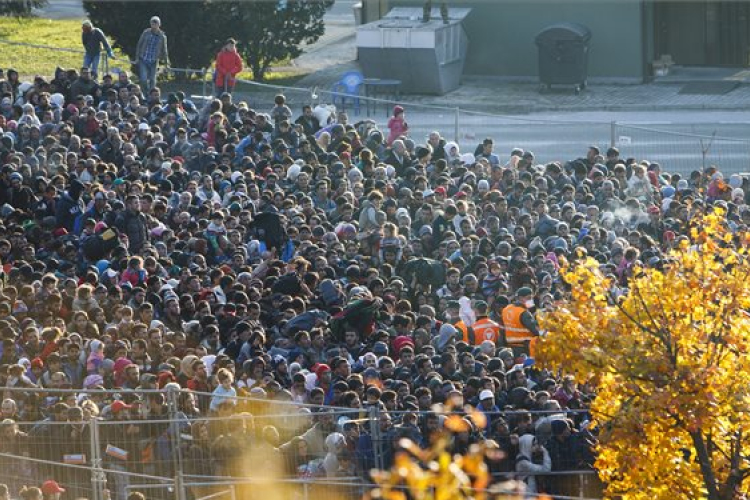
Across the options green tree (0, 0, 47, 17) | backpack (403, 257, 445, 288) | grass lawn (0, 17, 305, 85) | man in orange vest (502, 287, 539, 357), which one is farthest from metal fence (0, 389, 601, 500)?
green tree (0, 0, 47, 17)

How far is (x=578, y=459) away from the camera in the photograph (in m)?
15.0

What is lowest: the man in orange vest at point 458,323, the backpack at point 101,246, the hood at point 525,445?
the hood at point 525,445

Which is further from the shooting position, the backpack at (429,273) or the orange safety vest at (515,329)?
the backpack at (429,273)

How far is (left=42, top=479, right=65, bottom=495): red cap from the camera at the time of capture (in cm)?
1311

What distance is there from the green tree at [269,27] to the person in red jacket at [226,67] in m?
6.95

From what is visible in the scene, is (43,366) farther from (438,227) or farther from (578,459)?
(438,227)

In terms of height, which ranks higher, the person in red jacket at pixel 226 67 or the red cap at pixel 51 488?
the person in red jacket at pixel 226 67

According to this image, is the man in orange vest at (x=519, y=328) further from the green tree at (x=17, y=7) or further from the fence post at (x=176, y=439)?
the green tree at (x=17, y=7)

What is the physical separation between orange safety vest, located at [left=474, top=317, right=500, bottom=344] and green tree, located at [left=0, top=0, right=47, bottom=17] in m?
27.1

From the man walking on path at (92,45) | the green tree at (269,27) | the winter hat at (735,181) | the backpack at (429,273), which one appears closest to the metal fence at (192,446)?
the backpack at (429,273)

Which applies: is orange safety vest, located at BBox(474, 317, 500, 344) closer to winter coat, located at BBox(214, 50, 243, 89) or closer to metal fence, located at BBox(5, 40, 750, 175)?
metal fence, located at BBox(5, 40, 750, 175)

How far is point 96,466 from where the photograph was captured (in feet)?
43.8

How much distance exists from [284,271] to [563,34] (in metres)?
17.5

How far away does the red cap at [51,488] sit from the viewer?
13109mm
